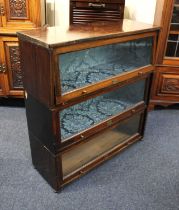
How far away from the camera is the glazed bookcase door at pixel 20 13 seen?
1.69m

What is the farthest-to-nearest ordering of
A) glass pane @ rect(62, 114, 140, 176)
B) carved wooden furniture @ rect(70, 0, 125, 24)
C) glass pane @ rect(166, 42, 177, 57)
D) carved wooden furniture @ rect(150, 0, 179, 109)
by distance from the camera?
glass pane @ rect(166, 42, 177, 57) → carved wooden furniture @ rect(150, 0, 179, 109) → carved wooden furniture @ rect(70, 0, 125, 24) → glass pane @ rect(62, 114, 140, 176)

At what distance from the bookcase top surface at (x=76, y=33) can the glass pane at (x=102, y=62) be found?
83mm

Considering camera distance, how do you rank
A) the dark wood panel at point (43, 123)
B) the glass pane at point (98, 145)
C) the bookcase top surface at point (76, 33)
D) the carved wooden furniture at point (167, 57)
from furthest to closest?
the carved wooden furniture at point (167, 57), the glass pane at point (98, 145), the dark wood panel at point (43, 123), the bookcase top surface at point (76, 33)

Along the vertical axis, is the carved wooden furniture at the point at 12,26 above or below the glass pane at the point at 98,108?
above

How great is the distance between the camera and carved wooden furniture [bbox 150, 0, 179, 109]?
1.75 meters

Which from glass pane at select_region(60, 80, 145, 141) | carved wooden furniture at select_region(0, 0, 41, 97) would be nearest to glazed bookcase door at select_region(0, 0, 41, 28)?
carved wooden furniture at select_region(0, 0, 41, 97)

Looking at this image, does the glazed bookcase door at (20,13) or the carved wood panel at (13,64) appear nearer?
the glazed bookcase door at (20,13)

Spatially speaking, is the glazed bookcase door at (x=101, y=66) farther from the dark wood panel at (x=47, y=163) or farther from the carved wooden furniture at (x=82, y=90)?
the dark wood panel at (x=47, y=163)

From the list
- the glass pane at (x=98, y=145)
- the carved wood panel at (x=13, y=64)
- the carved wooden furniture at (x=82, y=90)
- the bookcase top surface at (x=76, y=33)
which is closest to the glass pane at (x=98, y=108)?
the carved wooden furniture at (x=82, y=90)

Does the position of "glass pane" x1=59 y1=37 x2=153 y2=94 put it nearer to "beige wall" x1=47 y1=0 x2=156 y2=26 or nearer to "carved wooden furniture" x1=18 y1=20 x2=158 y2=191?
"carved wooden furniture" x1=18 y1=20 x2=158 y2=191

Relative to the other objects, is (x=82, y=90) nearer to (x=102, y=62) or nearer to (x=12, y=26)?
(x=102, y=62)

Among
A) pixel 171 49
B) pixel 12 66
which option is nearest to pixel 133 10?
pixel 171 49

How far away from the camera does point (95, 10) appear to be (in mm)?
1628

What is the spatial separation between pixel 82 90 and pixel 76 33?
273 millimetres
